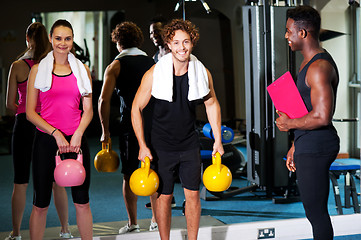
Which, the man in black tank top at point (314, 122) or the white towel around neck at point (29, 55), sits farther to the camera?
the white towel around neck at point (29, 55)

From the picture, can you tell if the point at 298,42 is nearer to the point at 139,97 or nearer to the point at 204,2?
the point at 139,97

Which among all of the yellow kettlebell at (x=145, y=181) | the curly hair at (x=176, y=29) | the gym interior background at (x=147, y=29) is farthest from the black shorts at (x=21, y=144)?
the curly hair at (x=176, y=29)

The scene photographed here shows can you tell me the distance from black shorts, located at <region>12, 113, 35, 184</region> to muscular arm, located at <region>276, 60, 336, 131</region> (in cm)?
184

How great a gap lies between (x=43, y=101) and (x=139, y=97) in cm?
54

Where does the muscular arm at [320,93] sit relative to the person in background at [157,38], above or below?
below

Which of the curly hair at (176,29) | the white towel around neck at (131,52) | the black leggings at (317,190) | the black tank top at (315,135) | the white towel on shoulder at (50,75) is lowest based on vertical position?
the black leggings at (317,190)

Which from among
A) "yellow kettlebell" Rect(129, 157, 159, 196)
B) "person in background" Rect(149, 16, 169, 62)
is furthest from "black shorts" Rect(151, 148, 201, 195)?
"person in background" Rect(149, 16, 169, 62)

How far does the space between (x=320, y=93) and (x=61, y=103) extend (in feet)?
4.52

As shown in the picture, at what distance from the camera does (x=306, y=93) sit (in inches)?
96.4

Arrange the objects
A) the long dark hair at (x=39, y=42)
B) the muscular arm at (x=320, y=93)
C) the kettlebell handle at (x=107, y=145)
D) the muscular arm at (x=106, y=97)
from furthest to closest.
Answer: the muscular arm at (x=106, y=97), the kettlebell handle at (x=107, y=145), the long dark hair at (x=39, y=42), the muscular arm at (x=320, y=93)

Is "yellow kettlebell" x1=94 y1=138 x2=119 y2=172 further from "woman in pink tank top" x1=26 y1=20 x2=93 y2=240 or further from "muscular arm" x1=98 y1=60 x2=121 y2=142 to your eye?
"woman in pink tank top" x1=26 y1=20 x2=93 y2=240

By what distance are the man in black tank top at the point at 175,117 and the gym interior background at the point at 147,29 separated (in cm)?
73

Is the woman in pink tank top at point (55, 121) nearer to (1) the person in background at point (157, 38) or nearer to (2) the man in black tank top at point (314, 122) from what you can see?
(1) the person in background at point (157, 38)

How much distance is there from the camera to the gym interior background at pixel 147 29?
3387 millimetres
